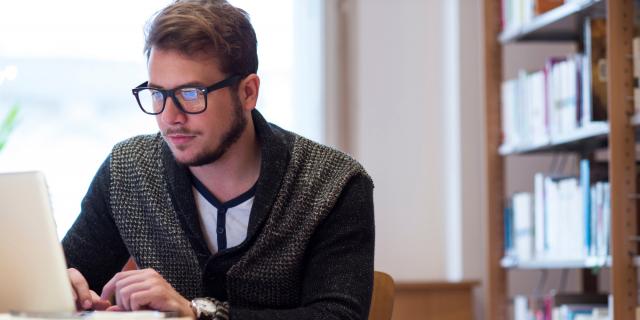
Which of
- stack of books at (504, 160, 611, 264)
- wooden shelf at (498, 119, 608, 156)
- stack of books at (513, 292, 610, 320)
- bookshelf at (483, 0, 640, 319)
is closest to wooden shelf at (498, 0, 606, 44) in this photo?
bookshelf at (483, 0, 640, 319)

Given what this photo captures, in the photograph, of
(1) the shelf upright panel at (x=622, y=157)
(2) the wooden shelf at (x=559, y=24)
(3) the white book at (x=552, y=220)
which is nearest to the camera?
(1) the shelf upright panel at (x=622, y=157)

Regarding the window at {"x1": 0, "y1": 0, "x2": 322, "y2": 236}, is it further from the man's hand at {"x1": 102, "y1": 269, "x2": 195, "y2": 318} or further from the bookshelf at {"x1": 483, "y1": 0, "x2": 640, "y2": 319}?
the man's hand at {"x1": 102, "y1": 269, "x2": 195, "y2": 318}

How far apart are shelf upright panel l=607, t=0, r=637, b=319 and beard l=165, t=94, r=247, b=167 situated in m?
1.27

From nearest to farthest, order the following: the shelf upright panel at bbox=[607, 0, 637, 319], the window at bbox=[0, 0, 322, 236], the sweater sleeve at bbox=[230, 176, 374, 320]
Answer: the sweater sleeve at bbox=[230, 176, 374, 320] < the shelf upright panel at bbox=[607, 0, 637, 319] < the window at bbox=[0, 0, 322, 236]

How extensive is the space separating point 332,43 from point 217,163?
7.04ft

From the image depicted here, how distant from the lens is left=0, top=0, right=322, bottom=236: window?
12.0 ft

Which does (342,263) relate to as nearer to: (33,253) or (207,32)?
(207,32)

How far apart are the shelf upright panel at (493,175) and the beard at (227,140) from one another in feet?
5.87

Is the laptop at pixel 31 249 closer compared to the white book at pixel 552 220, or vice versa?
the laptop at pixel 31 249

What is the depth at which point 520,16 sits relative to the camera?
11.1 ft

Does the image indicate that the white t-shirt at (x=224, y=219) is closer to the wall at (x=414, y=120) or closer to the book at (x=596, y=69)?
the book at (x=596, y=69)

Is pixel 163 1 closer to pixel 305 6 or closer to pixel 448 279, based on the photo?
pixel 305 6

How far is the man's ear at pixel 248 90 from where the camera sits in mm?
1858

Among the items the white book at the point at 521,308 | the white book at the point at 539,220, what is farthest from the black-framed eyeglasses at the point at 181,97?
the white book at the point at 521,308
